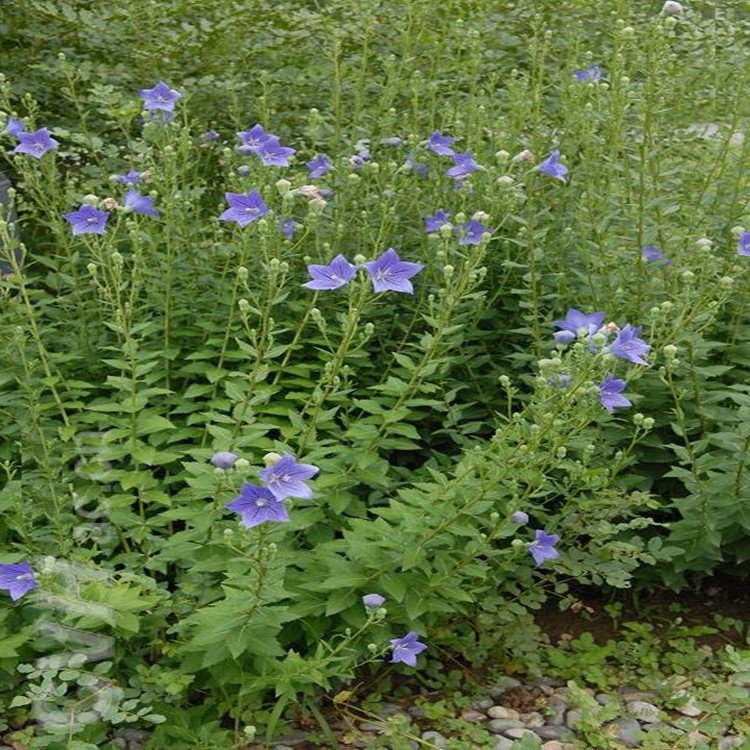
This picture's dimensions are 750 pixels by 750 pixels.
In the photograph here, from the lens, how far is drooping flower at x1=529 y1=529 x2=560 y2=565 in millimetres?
3209

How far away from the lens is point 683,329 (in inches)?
135

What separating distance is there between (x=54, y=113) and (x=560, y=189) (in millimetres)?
Answer: 2659

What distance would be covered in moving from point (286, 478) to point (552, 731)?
1.32 meters

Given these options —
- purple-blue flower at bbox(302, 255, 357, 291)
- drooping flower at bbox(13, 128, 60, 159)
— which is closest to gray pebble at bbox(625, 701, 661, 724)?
purple-blue flower at bbox(302, 255, 357, 291)

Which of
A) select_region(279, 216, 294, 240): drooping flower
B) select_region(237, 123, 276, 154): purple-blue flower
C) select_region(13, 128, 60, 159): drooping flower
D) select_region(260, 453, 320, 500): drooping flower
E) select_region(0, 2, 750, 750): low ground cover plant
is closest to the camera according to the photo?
select_region(260, 453, 320, 500): drooping flower

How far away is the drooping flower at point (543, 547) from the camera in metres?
3.21

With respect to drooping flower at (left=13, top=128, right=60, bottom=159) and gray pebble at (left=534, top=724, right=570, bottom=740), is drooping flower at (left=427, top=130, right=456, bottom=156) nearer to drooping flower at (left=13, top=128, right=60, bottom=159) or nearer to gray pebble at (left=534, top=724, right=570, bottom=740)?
drooping flower at (left=13, top=128, right=60, bottom=159)

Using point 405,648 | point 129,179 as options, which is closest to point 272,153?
point 129,179

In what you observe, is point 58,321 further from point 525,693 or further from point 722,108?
point 722,108

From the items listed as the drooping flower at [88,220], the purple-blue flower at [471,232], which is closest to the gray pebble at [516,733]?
the purple-blue flower at [471,232]

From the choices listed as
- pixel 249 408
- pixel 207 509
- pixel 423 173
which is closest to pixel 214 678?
pixel 207 509

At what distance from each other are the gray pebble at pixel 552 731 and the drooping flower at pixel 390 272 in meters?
1.34

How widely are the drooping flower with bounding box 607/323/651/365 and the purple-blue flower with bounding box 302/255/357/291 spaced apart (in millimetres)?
725

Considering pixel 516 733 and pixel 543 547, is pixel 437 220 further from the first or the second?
pixel 516 733
